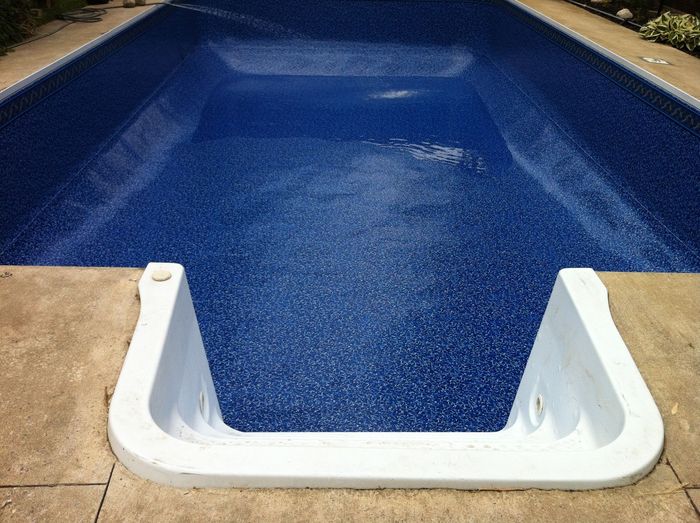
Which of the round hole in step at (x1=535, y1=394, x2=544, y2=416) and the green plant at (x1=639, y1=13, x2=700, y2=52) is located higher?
the green plant at (x1=639, y1=13, x2=700, y2=52)

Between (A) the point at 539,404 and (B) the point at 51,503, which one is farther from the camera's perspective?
(A) the point at 539,404

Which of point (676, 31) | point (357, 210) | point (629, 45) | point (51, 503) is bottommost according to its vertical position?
point (357, 210)

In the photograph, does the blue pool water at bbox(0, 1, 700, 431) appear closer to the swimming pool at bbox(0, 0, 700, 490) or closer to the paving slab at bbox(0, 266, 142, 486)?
the swimming pool at bbox(0, 0, 700, 490)

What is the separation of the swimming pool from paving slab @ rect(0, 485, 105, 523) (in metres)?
1.10

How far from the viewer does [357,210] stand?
10.5 feet

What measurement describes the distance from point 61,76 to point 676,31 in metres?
4.50

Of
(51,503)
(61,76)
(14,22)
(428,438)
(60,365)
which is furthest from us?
(14,22)

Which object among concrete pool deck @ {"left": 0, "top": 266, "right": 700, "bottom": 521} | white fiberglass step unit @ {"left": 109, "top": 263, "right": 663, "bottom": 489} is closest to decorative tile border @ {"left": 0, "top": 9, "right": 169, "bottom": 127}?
concrete pool deck @ {"left": 0, "top": 266, "right": 700, "bottom": 521}

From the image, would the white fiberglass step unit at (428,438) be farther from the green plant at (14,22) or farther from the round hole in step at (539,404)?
the green plant at (14,22)

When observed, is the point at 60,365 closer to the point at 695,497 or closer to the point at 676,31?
the point at 695,497

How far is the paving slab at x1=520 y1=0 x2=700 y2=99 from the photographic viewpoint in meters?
3.18

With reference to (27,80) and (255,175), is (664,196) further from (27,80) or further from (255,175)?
(27,80)

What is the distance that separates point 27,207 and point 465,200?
8.61 ft

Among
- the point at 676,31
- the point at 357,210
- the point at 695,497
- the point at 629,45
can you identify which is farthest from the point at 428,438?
the point at 676,31
